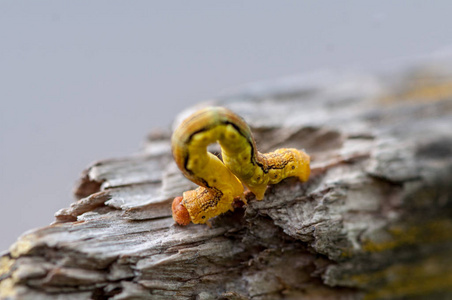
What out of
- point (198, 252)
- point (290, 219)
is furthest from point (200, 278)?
point (290, 219)

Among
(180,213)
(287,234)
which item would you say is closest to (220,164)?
(180,213)

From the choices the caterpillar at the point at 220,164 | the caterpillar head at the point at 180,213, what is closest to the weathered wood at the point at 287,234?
the caterpillar head at the point at 180,213

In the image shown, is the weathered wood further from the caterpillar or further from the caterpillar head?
the caterpillar

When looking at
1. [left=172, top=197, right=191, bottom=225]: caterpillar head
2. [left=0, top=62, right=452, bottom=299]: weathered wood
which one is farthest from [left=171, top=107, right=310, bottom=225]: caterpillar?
[left=0, top=62, right=452, bottom=299]: weathered wood

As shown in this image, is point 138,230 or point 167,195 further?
point 167,195

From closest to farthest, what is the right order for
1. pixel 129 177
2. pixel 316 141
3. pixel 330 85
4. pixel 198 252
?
pixel 198 252 < pixel 129 177 < pixel 316 141 < pixel 330 85

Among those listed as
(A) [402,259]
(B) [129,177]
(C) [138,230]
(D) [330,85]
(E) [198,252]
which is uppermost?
(D) [330,85]

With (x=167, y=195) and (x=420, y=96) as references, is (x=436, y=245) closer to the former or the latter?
(x=420, y=96)
